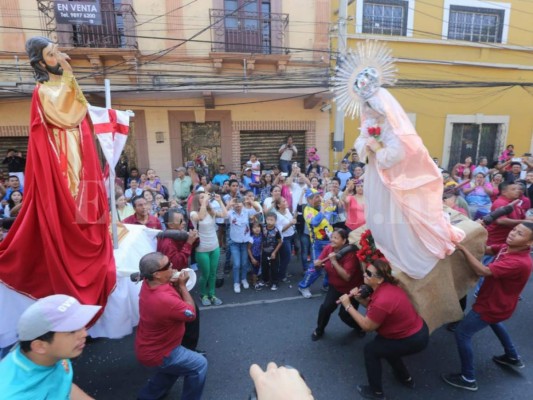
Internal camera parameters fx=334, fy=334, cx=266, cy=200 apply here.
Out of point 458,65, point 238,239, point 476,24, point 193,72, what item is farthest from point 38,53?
point 476,24

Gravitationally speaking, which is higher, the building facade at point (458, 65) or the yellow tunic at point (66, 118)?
the building facade at point (458, 65)

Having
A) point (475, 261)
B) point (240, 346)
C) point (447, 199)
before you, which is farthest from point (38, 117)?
point (447, 199)

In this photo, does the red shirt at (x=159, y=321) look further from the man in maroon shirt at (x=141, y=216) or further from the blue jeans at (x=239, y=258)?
the blue jeans at (x=239, y=258)

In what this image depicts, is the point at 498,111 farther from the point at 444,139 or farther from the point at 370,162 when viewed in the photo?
the point at 370,162

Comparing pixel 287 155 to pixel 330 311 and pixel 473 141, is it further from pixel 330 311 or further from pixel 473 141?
pixel 473 141

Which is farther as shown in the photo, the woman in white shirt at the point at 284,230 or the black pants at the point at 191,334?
the woman in white shirt at the point at 284,230

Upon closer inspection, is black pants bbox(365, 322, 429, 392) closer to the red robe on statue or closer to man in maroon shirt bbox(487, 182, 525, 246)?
man in maroon shirt bbox(487, 182, 525, 246)

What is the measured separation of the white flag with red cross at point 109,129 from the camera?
2867 millimetres

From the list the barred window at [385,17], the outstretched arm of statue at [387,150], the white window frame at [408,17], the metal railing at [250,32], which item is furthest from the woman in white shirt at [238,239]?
the barred window at [385,17]

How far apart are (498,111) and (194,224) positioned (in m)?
12.2

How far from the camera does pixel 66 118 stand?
2590mm

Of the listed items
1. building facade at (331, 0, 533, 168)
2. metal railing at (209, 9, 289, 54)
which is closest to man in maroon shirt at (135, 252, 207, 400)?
metal railing at (209, 9, 289, 54)

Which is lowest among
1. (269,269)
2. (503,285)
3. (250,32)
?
(269,269)

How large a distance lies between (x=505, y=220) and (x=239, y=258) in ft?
11.5
